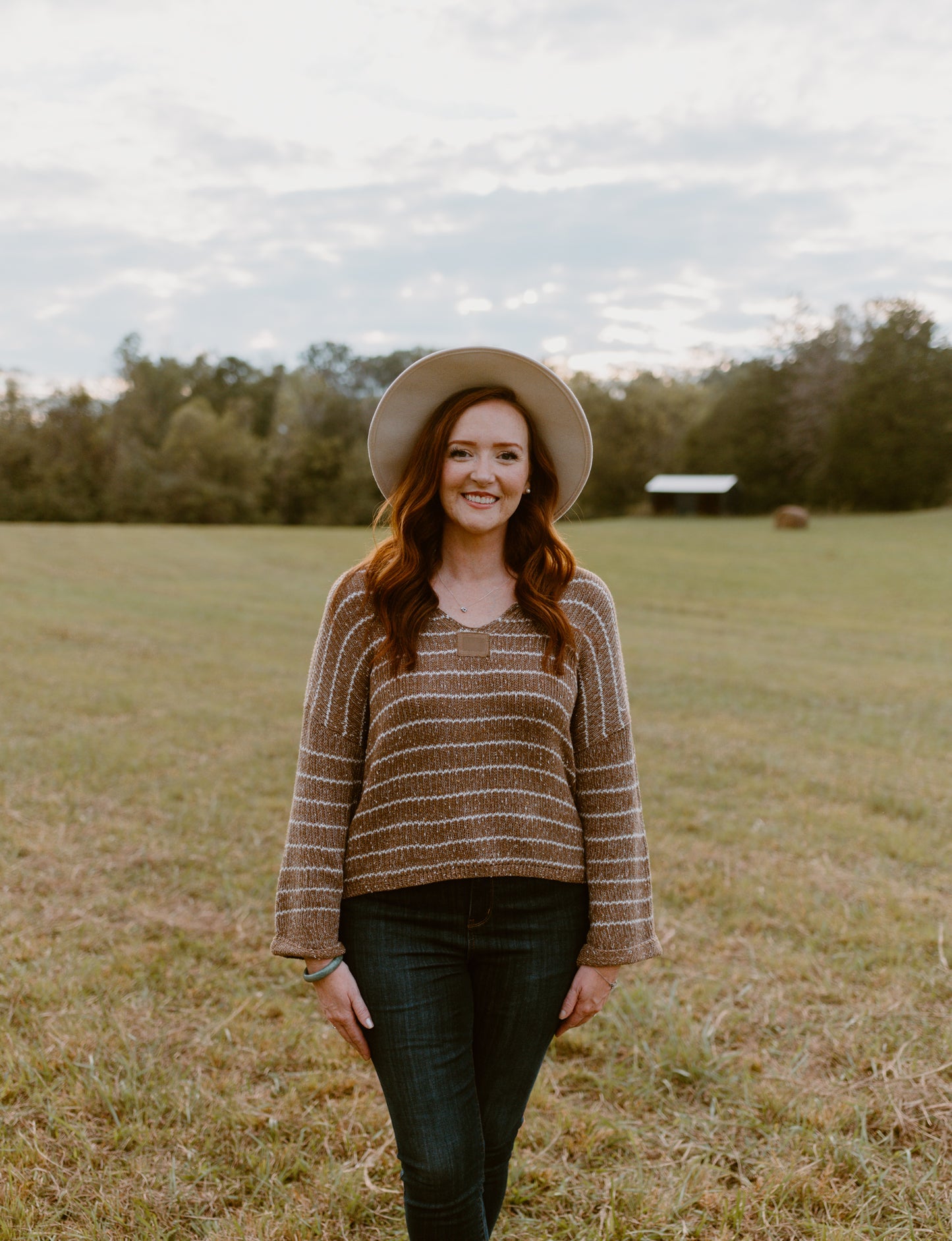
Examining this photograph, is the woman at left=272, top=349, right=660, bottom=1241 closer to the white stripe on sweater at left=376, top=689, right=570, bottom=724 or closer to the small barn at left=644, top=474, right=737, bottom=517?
the white stripe on sweater at left=376, top=689, right=570, bottom=724

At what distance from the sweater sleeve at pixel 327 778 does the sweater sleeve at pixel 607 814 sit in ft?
1.50

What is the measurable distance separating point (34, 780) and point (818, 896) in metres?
4.51

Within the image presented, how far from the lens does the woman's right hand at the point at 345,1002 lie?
191 cm

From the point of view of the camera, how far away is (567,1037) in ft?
→ 11.1

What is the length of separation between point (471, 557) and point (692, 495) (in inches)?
1822

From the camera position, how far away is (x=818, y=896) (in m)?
4.53

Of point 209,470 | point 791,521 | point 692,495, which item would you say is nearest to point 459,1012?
point 791,521

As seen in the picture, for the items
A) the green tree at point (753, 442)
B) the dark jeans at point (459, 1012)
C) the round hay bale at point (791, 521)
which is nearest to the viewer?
the dark jeans at point (459, 1012)

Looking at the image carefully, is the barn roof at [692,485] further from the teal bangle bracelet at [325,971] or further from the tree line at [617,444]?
the teal bangle bracelet at [325,971]

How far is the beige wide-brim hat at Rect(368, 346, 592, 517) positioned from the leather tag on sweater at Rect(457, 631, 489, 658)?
0.44 m

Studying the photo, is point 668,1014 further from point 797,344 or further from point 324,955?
point 797,344

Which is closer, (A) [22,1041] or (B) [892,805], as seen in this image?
(A) [22,1041]

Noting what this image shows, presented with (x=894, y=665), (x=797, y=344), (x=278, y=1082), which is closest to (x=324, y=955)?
(x=278, y=1082)

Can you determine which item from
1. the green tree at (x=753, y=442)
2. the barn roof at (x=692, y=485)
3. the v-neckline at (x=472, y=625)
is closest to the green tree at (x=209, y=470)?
the barn roof at (x=692, y=485)
